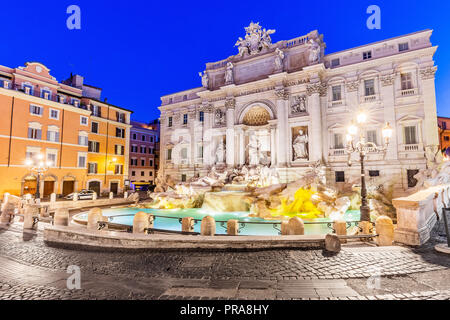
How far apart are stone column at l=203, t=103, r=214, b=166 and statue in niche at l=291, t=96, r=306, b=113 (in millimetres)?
10441

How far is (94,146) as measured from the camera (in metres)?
30.0

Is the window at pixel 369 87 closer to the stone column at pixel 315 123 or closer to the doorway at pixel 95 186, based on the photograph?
the stone column at pixel 315 123

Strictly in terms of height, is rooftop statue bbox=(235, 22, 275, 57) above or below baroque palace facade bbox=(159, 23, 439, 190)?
above

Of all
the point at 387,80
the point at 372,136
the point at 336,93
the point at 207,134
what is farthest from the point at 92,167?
the point at 387,80

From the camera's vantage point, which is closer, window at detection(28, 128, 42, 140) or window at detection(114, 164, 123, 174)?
window at detection(28, 128, 42, 140)

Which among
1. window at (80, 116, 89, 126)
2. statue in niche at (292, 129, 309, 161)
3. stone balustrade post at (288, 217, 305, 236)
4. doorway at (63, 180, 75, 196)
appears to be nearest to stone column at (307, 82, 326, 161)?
statue in niche at (292, 129, 309, 161)

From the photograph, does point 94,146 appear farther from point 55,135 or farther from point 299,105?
point 299,105

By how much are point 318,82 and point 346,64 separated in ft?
10.2

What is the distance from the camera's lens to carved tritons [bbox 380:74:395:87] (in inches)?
758

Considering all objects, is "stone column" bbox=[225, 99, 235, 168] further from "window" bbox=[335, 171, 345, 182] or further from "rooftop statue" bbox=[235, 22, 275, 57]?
"window" bbox=[335, 171, 345, 182]

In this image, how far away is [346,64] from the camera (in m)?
21.3

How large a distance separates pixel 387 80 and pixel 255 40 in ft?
47.4
